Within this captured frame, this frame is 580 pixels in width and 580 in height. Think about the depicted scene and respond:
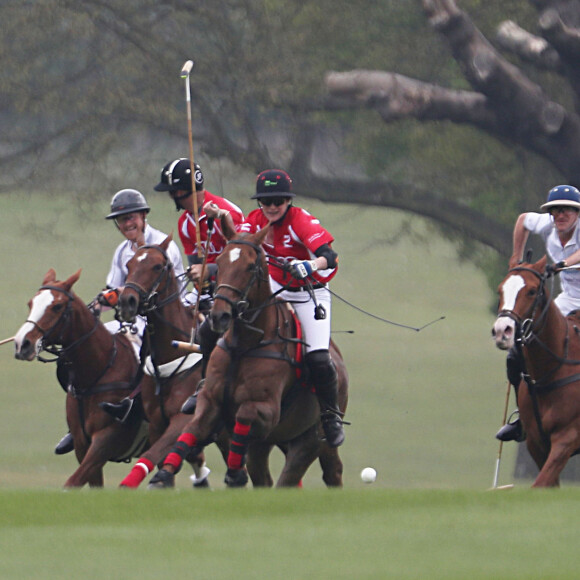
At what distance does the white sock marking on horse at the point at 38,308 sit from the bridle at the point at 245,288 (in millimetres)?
1886

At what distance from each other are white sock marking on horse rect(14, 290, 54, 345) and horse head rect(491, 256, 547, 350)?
10.6ft

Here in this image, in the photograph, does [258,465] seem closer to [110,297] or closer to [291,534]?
[110,297]

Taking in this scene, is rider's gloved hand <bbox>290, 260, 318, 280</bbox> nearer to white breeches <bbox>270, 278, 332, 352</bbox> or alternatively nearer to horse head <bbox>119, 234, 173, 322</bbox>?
white breeches <bbox>270, 278, 332, 352</bbox>

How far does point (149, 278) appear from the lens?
401 inches

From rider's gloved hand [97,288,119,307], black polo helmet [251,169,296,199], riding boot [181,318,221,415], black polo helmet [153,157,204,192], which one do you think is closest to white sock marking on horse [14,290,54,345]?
rider's gloved hand [97,288,119,307]

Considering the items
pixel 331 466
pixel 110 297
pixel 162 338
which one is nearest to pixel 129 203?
pixel 110 297

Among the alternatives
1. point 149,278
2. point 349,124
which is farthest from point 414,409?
point 149,278

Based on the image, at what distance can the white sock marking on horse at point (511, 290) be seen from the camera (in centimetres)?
928

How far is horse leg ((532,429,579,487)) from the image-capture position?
370 inches

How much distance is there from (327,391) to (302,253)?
950 millimetres

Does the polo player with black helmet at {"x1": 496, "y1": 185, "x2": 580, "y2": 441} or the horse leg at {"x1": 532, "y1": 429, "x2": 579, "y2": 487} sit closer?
the horse leg at {"x1": 532, "y1": 429, "x2": 579, "y2": 487}

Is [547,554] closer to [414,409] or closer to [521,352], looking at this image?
[521,352]

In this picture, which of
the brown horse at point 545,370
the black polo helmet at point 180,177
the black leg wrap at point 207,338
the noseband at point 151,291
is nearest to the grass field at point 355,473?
the brown horse at point 545,370

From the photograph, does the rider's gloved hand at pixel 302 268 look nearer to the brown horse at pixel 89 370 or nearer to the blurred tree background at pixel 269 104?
the brown horse at pixel 89 370
